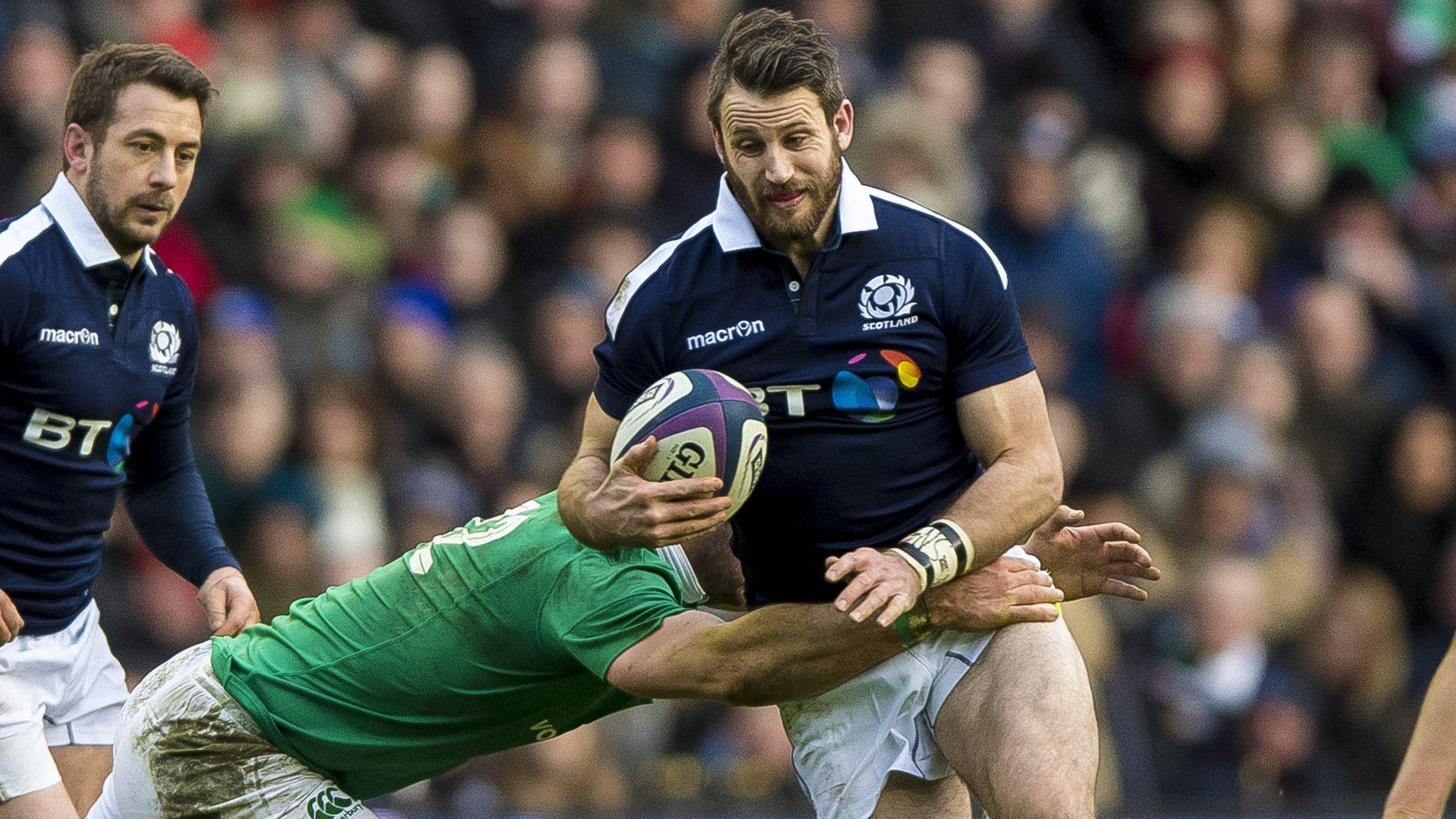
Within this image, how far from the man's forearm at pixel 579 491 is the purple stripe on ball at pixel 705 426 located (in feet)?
0.92

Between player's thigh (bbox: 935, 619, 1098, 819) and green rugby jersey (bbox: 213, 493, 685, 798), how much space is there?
869 mm

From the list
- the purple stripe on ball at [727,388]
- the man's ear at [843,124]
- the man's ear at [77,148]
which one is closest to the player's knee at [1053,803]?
the purple stripe on ball at [727,388]

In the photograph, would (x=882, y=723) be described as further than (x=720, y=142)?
Yes

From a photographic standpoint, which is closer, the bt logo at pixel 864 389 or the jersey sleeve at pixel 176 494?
the bt logo at pixel 864 389

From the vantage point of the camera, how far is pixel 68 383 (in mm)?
5551

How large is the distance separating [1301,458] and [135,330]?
261 inches

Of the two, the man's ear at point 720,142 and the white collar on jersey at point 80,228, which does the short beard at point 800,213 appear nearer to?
the man's ear at point 720,142

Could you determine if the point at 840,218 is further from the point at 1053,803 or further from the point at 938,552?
the point at 1053,803

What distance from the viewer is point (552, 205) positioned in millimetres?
10102

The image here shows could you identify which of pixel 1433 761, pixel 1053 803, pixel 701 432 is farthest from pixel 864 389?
pixel 1433 761

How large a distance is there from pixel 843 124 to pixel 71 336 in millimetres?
2259

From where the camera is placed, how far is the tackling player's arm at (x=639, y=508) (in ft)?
15.9

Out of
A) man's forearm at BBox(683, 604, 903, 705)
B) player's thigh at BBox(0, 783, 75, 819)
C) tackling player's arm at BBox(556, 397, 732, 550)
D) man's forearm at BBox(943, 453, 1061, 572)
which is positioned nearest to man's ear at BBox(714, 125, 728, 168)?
tackling player's arm at BBox(556, 397, 732, 550)

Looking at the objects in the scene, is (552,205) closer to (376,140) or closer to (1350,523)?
(376,140)
